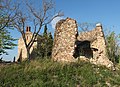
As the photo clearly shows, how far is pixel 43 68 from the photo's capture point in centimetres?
1491

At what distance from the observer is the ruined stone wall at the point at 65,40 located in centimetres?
1872

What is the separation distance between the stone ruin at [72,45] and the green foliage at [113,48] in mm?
1112

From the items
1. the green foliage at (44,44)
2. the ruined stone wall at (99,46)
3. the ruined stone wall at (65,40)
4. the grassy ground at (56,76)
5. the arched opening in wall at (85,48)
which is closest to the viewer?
the grassy ground at (56,76)

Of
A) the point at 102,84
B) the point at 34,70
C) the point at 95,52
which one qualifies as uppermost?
the point at 95,52

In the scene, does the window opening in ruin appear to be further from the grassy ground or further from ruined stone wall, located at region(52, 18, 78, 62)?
the grassy ground

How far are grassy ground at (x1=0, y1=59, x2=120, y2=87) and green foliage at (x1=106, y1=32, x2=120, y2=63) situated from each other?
4340 millimetres

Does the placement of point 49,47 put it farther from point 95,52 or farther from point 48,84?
point 48,84

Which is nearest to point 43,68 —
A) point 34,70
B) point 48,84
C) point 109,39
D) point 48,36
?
point 34,70

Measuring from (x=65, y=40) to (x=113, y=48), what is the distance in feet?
17.9

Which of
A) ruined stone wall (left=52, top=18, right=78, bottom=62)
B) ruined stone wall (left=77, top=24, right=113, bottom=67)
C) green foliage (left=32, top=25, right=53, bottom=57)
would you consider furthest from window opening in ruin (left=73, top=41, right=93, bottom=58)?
green foliage (left=32, top=25, right=53, bottom=57)

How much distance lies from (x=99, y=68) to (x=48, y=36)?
16.9 metres

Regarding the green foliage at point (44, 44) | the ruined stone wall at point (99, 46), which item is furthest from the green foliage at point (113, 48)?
the green foliage at point (44, 44)

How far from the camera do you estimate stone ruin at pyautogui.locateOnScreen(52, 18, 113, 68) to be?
61.5 ft

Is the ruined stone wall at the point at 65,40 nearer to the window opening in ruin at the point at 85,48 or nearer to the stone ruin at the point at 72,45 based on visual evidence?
the stone ruin at the point at 72,45
